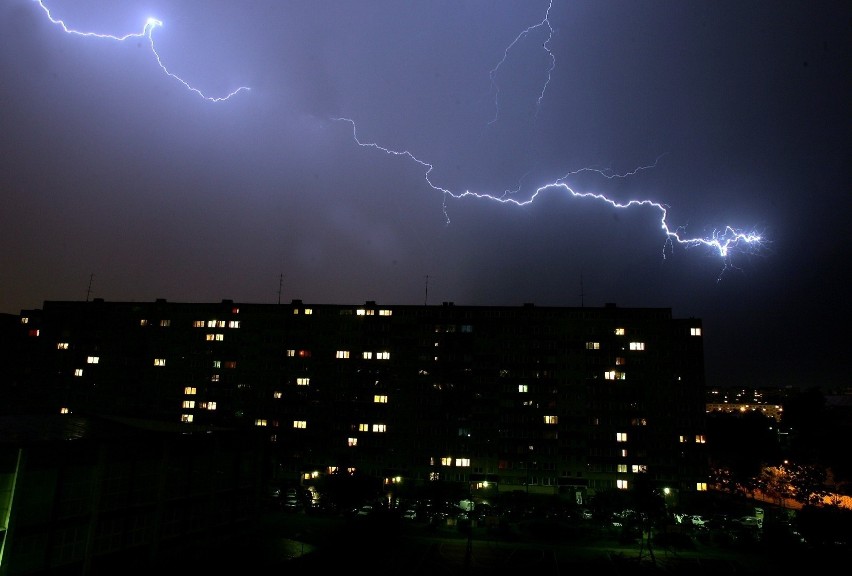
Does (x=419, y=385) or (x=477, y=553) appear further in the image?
(x=419, y=385)

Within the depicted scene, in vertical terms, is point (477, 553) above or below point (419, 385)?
below

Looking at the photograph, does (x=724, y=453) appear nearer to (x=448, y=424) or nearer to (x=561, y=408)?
(x=561, y=408)

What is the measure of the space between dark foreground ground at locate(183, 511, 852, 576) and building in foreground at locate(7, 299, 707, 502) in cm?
2444

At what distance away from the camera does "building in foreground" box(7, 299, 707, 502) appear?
74.2 meters

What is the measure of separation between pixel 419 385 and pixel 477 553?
37.5 metres

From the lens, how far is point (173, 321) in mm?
85750

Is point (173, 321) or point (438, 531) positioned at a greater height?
point (173, 321)

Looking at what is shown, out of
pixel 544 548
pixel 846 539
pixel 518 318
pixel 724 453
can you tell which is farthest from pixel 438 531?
pixel 724 453

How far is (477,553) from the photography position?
42.2m

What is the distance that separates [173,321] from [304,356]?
811 inches

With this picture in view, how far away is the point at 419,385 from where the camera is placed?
78938mm

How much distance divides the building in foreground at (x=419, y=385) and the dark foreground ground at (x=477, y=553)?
2444cm

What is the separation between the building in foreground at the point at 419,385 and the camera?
74.2 metres

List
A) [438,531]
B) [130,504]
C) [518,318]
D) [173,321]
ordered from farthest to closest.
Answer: [173,321] < [518,318] < [438,531] < [130,504]
